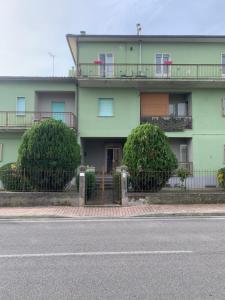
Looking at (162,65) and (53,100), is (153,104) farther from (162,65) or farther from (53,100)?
→ (53,100)

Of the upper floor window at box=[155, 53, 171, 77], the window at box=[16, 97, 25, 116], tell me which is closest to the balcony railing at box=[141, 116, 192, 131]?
the upper floor window at box=[155, 53, 171, 77]

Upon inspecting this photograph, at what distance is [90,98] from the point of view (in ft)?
82.4

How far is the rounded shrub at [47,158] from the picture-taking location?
16734 mm

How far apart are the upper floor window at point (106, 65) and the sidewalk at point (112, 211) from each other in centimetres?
1230

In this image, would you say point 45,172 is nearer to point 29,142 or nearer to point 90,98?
point 29,142

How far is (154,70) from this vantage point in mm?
25516

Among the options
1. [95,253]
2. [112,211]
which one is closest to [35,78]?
[112,211]

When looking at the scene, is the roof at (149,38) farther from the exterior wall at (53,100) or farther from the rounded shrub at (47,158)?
the rounded shrub at (47,158)

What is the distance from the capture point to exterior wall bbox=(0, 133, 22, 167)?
25.2 metres

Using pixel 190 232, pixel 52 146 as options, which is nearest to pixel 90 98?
pixel 52 146

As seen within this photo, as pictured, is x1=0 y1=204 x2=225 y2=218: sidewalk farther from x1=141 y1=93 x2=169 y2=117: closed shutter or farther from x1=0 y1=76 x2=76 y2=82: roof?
x1=0 y1=76 x2=76 y2=82: roof

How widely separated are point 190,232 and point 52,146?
8838mm

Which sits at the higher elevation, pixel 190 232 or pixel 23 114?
pixel 23 114

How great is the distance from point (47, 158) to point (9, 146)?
917 centimetres
